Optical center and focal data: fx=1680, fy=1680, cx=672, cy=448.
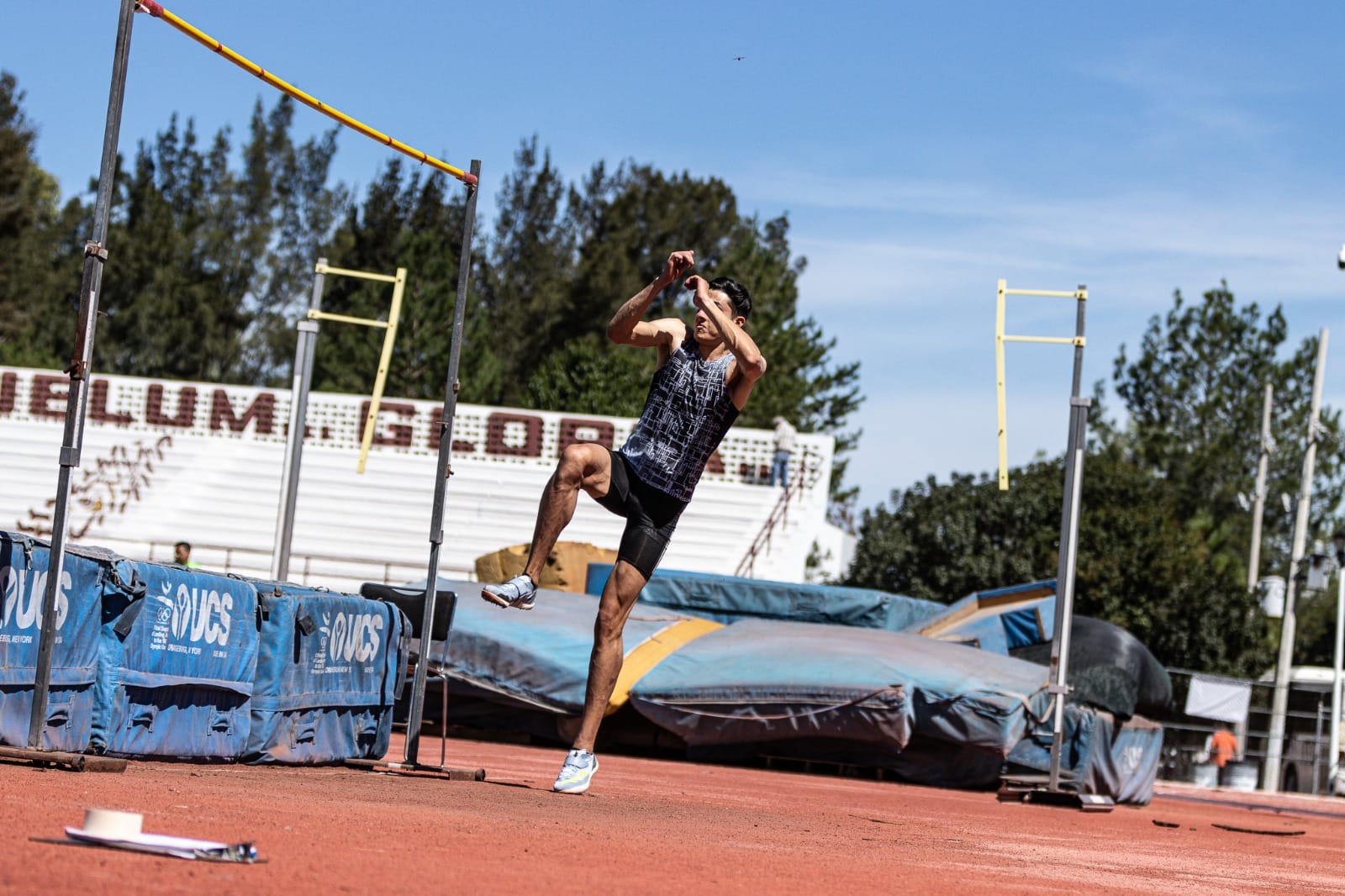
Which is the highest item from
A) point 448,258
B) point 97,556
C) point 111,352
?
point 448,258

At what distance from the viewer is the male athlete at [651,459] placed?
631cm

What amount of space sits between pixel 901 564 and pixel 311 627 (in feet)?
85.5

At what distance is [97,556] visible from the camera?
249 inches

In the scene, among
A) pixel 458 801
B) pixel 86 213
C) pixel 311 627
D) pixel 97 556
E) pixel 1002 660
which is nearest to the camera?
pixel 458 801

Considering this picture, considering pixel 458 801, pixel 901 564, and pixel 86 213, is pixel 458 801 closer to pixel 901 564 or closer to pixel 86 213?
pixel 901 564

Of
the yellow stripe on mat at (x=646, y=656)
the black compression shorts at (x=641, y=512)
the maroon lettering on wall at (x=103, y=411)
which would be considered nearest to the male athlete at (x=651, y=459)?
the black compression shorts at (x=641, y=512)

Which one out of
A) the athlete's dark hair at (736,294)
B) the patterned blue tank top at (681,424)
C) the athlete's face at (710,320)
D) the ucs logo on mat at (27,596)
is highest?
the athlete's dark hair at (736,294)

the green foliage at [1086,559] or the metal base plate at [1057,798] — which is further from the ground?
the green foliage at [1086,559]

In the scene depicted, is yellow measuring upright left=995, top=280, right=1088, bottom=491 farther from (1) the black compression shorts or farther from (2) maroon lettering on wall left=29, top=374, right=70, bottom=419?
(2) maroon lettering on wall left=29, top=374, right=70, bottom=419

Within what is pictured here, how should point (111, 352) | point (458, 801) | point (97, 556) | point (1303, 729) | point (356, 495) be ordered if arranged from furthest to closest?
1. point (111, 352)
2. point (356, 495)
3. point (1303, 729)
4. point (97, 556)
5. point (458, 801)

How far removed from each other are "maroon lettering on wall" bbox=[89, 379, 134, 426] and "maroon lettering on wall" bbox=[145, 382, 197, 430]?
410 millimetres

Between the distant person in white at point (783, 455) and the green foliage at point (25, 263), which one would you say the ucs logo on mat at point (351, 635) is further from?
the green foliage at point (25, 263)

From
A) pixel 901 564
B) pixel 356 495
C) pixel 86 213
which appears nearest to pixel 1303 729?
pixel 901 564

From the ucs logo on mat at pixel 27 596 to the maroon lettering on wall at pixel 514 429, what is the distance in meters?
26.9
